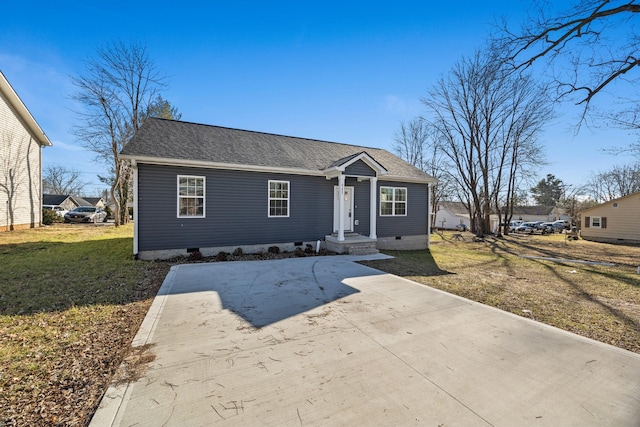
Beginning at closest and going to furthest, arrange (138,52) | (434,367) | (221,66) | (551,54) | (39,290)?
1. (434,367)
2. (39,290)
3. (551,54)
4. (221,66)
5. (138,52)

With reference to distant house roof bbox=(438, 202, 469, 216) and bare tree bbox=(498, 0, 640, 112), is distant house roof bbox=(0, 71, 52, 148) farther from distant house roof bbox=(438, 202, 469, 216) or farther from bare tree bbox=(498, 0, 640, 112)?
distant house roof bbox=(438, 202, 469, 216)

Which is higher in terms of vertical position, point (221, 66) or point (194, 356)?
point (221, 66)

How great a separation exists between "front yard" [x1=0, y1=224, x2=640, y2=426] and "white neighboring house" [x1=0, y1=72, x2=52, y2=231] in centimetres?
652

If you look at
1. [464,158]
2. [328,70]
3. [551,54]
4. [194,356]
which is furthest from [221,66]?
[464,158]

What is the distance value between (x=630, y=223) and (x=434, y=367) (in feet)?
106

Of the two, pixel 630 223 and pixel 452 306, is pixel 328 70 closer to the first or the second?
pixel 452 306

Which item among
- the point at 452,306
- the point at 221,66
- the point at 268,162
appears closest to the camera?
the point at 452,306

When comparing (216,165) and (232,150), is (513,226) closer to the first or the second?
(232,150)

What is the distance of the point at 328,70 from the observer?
12.5 metres

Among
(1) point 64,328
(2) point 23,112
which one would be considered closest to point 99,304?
(1) point 64,328

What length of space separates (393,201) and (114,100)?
2197 cm

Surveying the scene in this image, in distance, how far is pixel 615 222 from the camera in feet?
79.0

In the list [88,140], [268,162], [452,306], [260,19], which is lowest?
[452,306]

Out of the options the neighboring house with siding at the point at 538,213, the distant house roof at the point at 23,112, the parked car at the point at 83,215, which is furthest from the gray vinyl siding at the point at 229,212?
the neighboring house with siding at the point at 538,213
